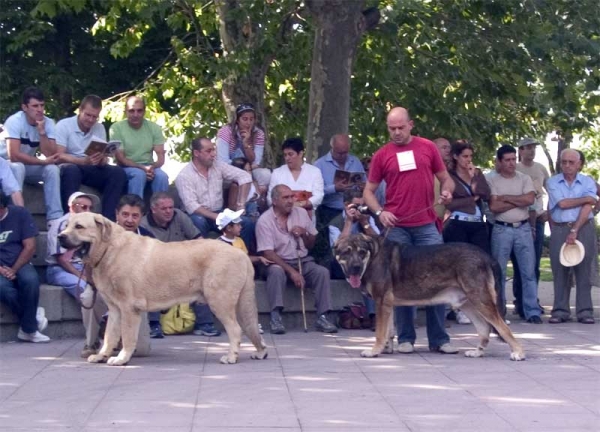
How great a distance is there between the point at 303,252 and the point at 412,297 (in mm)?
2600

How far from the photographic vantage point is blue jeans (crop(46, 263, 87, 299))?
1238cm

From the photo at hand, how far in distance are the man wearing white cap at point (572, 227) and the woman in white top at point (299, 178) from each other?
2.98 m

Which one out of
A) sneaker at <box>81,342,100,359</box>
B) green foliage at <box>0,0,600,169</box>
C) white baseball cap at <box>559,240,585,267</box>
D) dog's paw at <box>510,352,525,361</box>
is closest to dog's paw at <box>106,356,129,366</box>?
sneaker at <box>81,342,100,359</box>

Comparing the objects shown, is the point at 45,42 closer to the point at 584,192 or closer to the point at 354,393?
the point at 584,192

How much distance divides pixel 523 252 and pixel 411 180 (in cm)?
361

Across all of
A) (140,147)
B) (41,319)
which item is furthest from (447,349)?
(140,147)

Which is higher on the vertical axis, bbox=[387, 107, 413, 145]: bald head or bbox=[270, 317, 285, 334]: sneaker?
bbox=[387, 107, 413, 145]: bald head

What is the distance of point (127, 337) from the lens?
34.3 ft

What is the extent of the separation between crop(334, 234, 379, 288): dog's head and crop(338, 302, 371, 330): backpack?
2441 millimetres

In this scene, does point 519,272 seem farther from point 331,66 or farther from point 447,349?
point 331,66

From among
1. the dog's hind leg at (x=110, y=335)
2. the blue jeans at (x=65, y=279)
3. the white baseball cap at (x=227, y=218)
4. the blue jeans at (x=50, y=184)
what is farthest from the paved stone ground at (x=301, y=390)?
the blue jeans at (x=50, y=184)

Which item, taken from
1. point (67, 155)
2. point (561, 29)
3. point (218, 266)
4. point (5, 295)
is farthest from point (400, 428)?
point (561, 29)

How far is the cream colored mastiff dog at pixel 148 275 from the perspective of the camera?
10.5 metres

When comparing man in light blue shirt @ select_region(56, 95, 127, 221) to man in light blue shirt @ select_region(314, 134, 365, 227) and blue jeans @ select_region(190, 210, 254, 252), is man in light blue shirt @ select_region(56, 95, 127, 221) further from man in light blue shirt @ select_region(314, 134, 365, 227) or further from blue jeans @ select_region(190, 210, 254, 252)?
man in light blue shirt @ select_region(314, 134, 365, 227)
